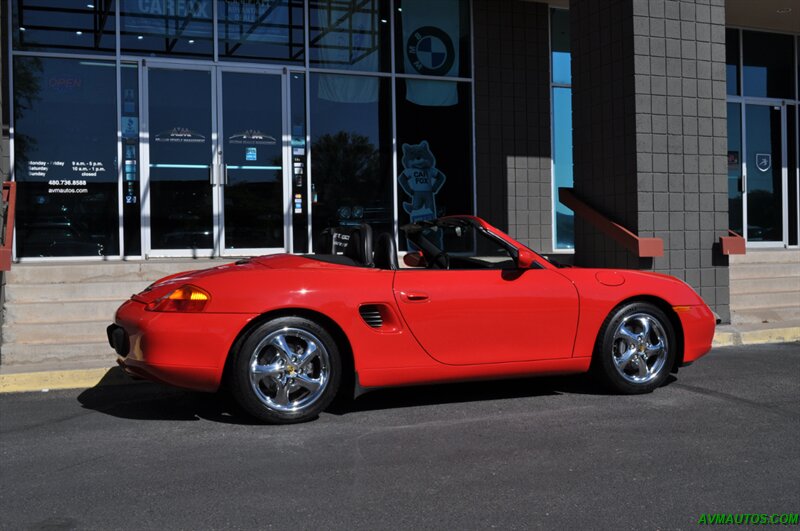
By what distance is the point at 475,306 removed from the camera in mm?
5020

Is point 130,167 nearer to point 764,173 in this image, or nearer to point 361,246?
point 361,246

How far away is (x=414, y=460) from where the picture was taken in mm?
3982

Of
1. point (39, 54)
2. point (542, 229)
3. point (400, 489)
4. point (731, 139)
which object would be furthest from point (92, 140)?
point (731, 139)

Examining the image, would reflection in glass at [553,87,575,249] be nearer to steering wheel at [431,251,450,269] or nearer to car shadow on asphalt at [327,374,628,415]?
car shadow on asphalt at [327,374,628,415]

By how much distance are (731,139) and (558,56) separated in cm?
367

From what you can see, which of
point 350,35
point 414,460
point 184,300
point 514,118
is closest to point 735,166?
point 514,118

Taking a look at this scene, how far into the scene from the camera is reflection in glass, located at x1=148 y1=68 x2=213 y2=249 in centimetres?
999

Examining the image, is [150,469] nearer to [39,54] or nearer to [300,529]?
[300,529]

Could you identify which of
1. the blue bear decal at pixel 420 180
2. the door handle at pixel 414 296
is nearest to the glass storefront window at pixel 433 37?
the blue bear decal at pixel 420 180

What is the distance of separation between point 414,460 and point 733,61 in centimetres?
1195

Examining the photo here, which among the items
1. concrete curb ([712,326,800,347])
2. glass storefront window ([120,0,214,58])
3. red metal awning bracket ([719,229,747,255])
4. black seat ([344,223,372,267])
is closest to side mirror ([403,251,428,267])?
black seat ([344,223,372,267])

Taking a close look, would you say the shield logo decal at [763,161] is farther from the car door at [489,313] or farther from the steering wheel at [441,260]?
the steering wheel at [441,260]

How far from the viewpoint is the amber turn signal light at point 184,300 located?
4543mm

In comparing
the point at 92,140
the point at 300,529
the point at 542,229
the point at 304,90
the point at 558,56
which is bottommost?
the point at 300,529
